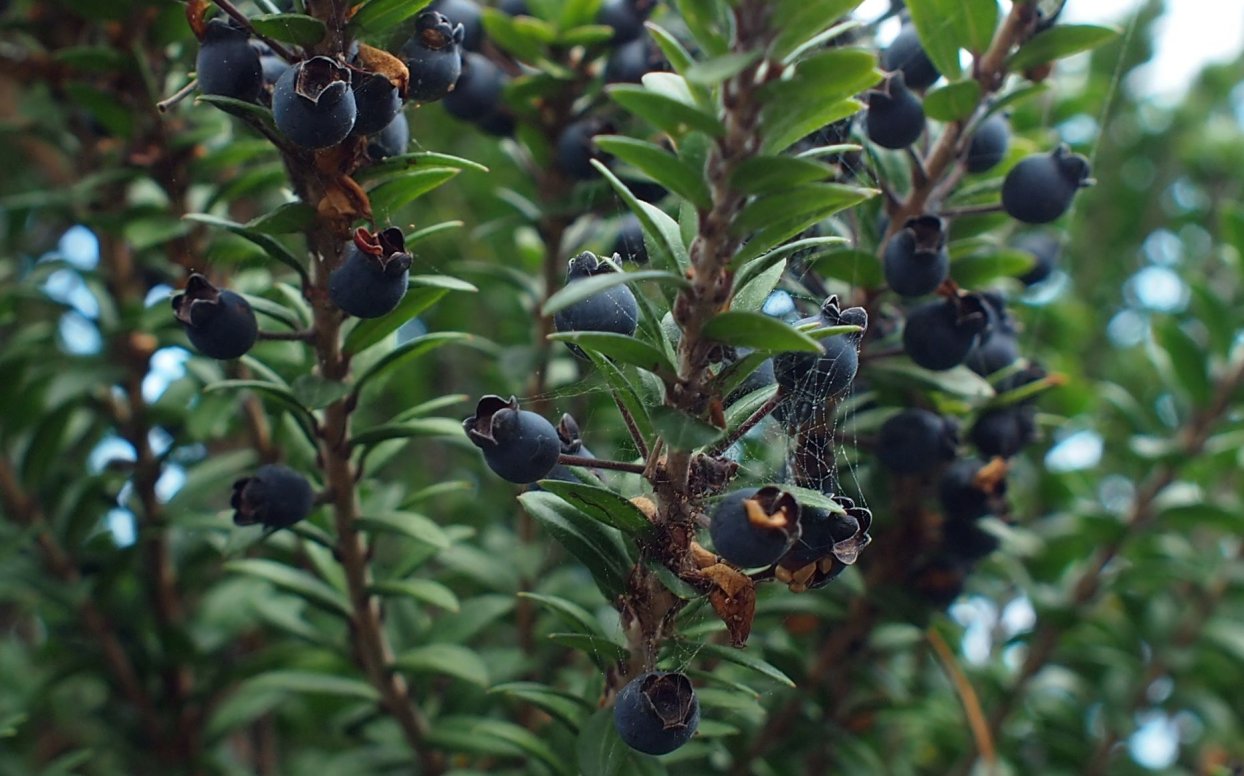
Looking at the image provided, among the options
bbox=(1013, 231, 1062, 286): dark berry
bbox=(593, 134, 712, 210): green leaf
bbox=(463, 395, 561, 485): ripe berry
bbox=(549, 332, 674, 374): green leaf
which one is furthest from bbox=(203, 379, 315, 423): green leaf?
bbox=(1013, 231, 1062, 286): dark berry

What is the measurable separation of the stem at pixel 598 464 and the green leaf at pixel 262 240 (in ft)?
1.31

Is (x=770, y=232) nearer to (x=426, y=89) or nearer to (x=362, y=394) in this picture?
(x=426, y=89)

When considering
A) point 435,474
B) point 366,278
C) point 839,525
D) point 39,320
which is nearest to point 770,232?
point 839,525

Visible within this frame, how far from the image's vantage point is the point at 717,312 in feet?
3.80

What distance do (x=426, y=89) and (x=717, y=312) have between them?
47 centimetres

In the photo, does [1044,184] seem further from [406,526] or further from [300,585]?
[300,585]

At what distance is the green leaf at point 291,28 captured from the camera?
1.15m

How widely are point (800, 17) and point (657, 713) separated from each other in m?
0.68

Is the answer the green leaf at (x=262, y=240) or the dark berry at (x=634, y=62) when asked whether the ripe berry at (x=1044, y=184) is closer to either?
the dark berry at (x=634, y=62)

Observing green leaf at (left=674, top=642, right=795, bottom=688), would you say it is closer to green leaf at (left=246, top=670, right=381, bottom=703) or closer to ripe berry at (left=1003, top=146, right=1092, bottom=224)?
green leaf at (left=246, top=670, right=381, bottom=703)

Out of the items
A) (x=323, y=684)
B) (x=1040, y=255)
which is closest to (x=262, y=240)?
(x=323, y=684)

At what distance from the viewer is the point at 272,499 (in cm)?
136

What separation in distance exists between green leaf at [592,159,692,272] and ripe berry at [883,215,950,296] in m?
0.36

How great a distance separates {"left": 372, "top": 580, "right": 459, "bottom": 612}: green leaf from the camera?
5.13 ft
